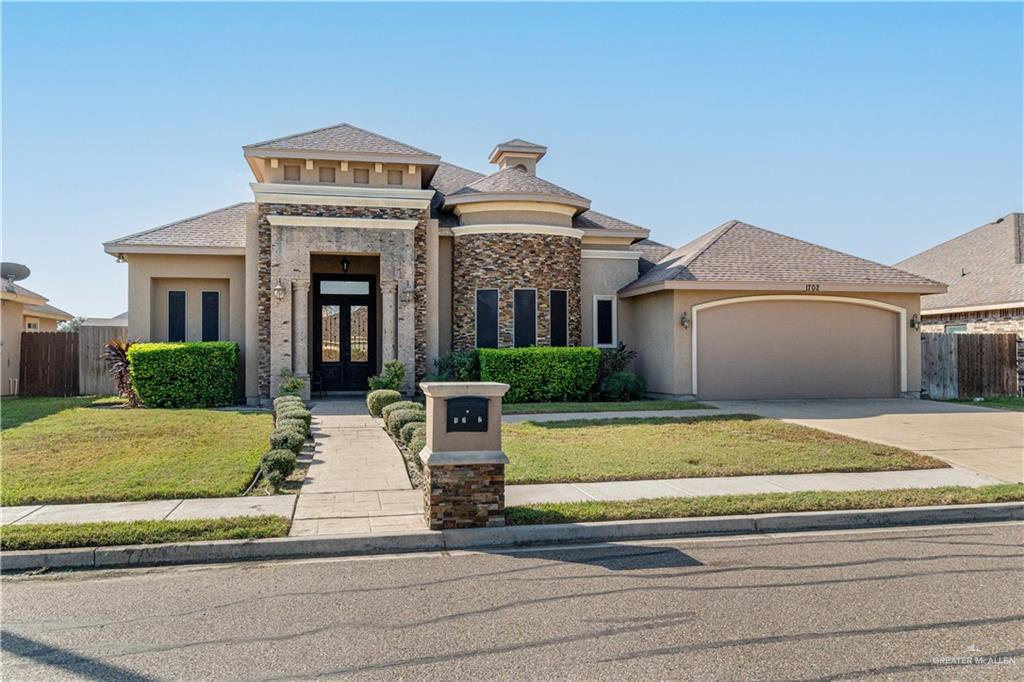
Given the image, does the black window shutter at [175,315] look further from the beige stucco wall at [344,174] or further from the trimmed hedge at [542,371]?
the trimmed hedge at [542,371]

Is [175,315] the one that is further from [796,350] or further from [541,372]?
[796,350]

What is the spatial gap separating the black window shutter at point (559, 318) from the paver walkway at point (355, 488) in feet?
22.4

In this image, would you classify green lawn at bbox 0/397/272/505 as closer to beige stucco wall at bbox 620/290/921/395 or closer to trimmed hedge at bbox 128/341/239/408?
trimmed hedge at bbox 128/341/239/408

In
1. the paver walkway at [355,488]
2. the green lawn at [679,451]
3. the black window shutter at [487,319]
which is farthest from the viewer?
the black window shutter at [487,319]

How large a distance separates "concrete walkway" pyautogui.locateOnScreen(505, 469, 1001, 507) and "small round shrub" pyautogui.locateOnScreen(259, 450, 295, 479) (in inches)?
105

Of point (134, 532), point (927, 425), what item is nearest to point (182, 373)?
point (134, 532)

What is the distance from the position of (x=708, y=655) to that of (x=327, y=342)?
56.3ft

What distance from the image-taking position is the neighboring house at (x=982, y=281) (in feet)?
74.1

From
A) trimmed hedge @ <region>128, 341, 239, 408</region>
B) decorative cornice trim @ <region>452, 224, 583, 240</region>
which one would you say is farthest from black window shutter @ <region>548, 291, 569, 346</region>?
trimmed hedge @ <region>128, 341, 239, 408</region>

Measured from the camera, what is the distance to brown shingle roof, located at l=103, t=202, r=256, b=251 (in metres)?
18.5

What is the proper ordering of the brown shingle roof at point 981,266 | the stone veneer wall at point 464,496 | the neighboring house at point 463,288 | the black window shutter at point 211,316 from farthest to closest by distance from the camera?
the brown shingle roof at point 981,266, the black window shutter at point 211,316, the neighboring house at point 463,288, the stone veneer wall at point 464,496

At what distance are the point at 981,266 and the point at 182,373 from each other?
2561 centimetres

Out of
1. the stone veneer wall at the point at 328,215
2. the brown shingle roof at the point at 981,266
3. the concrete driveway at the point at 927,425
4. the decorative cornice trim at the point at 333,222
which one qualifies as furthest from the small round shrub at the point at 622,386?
the brown shingle roof at the point at 981,266

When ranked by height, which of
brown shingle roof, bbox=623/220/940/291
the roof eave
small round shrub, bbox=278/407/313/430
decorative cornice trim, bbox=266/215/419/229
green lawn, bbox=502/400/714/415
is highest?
decorative cornice trim, bbox=266/215/419/229
